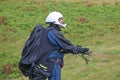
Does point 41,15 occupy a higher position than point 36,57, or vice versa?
point 36,57

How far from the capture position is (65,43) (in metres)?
7.40

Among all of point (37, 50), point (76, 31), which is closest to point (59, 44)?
point (37, 50)

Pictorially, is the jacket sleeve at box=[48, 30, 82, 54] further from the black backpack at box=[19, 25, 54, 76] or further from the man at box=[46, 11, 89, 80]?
the black backpack at box=[19, 25, 54, 76]

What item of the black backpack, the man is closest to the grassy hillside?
the man

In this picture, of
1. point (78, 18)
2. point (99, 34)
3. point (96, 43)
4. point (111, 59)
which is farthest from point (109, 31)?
point (111, 59)

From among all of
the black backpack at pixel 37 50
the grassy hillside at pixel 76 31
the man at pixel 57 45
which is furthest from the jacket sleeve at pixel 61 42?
the grassy hillside at pixel 76 31

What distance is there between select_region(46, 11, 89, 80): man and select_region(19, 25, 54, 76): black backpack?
0.32 ft

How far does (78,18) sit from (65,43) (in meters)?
16.5

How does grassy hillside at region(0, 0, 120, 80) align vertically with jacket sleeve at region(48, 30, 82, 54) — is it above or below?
below

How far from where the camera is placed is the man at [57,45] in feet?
24.1

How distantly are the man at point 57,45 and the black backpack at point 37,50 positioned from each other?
10cm

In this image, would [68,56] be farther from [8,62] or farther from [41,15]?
[41,15]

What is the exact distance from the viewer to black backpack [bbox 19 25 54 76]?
7.44 meters

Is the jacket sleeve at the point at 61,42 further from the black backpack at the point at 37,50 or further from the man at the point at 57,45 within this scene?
the black backpack at the point at 37,50
